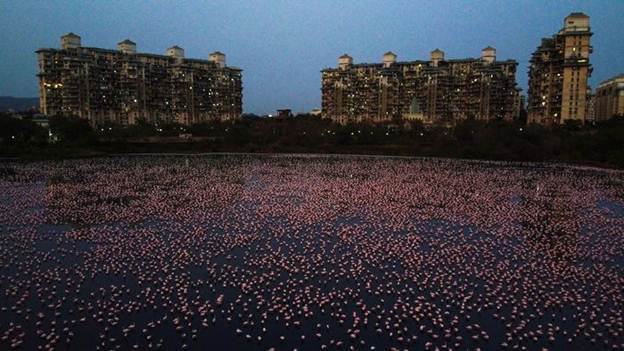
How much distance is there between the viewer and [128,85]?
123812 millimetres

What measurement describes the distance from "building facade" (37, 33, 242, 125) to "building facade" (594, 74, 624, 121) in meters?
109

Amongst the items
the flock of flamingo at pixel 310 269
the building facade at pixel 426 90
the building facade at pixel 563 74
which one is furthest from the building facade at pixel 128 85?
the building facade at pixel 563 74

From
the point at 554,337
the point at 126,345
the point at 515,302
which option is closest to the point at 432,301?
the point at 515,302

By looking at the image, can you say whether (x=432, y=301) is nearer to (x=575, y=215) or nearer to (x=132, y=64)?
(x=575, y=215)

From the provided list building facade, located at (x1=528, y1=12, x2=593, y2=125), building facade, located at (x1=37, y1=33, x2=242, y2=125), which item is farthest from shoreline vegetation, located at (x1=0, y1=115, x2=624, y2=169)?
building facade, located at (x1=37, y1=33, x2=242, y2=125)

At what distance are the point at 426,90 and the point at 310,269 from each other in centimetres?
12198

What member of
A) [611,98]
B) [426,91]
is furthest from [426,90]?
[611,98]

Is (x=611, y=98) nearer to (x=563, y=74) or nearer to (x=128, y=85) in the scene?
(x=563, y=74)

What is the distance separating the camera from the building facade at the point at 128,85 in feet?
381

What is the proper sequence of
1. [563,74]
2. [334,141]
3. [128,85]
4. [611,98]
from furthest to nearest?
[128,85] < [611,98] < [563,74] < [334,141]

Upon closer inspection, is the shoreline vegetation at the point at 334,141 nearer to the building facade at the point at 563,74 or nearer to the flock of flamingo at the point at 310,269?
the building facade at the point at 563,74

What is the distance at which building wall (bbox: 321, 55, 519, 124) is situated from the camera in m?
125

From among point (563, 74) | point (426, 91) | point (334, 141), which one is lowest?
point (334, 141)

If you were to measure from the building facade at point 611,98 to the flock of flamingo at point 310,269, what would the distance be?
97.7 metres
